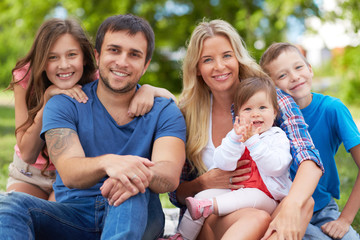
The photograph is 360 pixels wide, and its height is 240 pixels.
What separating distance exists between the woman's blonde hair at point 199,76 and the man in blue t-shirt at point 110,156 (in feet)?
0.95

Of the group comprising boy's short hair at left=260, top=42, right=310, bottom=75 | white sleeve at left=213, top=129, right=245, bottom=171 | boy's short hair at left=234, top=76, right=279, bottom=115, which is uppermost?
boy's short hair at left=260, top=42, right=310, bottom=75

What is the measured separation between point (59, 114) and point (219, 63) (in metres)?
1.25

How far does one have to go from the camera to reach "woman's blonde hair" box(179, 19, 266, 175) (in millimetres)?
3275

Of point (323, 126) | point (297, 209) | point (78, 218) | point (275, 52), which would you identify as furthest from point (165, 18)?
point (297, 209)

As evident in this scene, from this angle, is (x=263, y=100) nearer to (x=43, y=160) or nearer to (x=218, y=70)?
(x=218, y=70)

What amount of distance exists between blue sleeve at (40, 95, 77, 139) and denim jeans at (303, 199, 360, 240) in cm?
183

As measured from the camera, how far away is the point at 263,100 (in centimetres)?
294

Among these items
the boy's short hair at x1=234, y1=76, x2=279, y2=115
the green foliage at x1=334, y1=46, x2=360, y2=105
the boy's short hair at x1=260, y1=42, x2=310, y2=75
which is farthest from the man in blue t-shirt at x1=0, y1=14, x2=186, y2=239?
the green foliage at x1=334, y1=46, x2=360, y2=105

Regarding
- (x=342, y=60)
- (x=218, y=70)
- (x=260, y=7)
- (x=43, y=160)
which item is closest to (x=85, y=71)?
(x=43, y=160)

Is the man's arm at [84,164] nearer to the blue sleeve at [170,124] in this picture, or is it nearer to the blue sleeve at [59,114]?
the blue sleeve at [59,114]

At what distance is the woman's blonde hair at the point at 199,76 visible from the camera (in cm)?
328

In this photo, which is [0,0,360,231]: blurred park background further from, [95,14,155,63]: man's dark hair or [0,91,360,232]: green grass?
[95,14,155,63]: man's dark hair

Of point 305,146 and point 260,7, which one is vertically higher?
point 260,7

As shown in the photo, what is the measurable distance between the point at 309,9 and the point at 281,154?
12548mm
